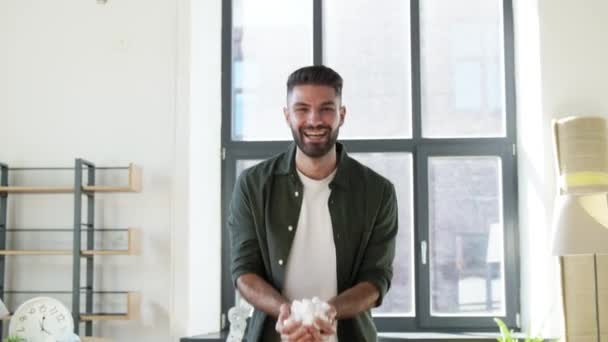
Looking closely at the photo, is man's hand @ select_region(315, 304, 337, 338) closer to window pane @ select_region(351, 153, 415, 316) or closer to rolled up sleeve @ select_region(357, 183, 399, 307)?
rolled up sleeve @ select_region(357, 183, 399, 307)

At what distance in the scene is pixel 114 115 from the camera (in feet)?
15.1

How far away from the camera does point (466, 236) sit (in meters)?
4.85

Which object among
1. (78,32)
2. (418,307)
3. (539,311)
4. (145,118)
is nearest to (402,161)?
(418,307)

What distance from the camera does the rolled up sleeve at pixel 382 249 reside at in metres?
2.04

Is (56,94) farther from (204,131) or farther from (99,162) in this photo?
(204,131)

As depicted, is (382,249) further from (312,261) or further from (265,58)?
(265,58)

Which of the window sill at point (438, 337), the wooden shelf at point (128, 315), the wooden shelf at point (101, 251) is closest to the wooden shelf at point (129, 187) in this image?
the wooden shelf at point (101, 251)

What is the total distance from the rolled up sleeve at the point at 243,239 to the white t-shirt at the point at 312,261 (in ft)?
0.33

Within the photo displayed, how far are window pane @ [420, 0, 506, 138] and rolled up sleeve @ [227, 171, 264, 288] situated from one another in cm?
294

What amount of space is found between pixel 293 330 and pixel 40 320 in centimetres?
271

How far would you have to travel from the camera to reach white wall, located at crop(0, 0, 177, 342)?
450 centimetres

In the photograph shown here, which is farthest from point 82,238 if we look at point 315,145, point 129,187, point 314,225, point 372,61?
point 315,145

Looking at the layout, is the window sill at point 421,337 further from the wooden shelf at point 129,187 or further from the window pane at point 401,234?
the wooden shelf at point 129,187

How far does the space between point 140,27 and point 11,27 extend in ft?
2.47
